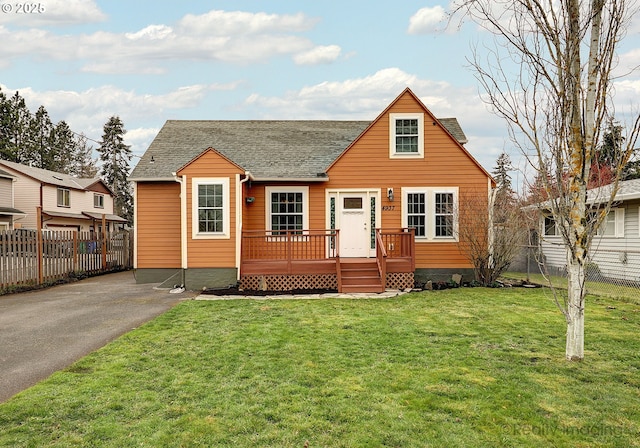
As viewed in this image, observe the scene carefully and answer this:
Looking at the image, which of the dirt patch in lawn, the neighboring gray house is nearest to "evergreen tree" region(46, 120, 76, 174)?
the dirt patch in lawn

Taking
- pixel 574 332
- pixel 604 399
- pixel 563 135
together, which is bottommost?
pixel 604 399

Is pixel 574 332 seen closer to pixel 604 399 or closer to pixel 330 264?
pixel 604 399

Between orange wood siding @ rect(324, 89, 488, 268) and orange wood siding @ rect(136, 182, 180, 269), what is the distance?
5.08m

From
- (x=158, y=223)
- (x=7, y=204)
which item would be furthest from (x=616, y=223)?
(x=7, y=204)

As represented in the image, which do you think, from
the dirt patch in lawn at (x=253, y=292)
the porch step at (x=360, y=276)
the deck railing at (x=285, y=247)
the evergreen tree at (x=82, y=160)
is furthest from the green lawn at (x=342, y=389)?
the evergreen tree at (x=82, y=160)

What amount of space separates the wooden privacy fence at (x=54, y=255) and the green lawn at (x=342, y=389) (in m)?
6.58

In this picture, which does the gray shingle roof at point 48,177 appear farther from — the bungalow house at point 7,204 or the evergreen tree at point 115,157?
the evergreen tree at point 115,157

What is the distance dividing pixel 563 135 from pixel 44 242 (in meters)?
13.7

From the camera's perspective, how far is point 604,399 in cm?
416

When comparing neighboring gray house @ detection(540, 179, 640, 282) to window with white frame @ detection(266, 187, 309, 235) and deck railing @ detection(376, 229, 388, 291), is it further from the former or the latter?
window with white frame @ detection(266, 187, 309, 235)

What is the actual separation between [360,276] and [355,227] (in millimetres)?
2102

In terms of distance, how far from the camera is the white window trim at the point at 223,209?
467 inches

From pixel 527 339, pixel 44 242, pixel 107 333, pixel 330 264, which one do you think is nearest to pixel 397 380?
pixel 527 339

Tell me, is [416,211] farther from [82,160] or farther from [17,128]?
[82,160]
